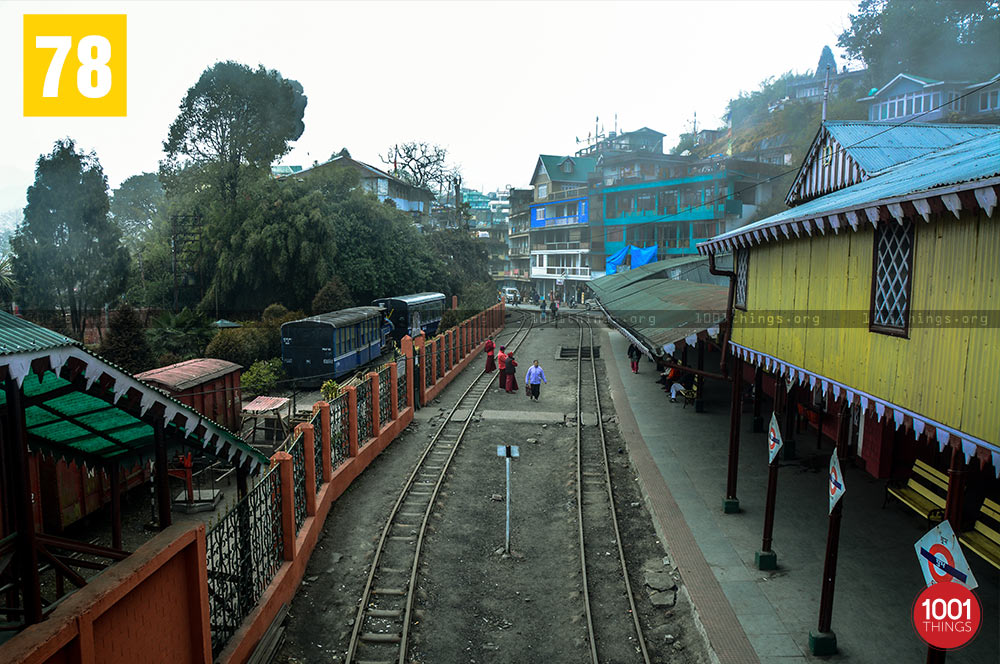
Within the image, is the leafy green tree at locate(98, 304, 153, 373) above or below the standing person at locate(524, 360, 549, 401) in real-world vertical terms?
above

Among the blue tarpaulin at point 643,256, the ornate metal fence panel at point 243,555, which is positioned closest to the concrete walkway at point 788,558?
the ornate metal fence panel at point 243,555

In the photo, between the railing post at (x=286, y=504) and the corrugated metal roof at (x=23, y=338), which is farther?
the railing post at (x=286, y=504)

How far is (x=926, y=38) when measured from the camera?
4772 centimetres

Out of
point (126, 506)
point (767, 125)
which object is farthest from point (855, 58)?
point (126, 506)

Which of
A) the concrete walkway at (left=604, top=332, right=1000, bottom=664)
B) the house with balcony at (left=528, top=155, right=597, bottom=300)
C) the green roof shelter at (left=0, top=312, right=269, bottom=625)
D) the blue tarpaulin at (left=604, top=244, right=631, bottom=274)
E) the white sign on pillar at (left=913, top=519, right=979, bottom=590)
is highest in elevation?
the house with balcony at (left=528, top=155, right=597, bottom=300)

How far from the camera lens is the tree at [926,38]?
44.0 m

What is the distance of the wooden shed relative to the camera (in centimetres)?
1481

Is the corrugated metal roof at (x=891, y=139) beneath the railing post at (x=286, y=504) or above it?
above

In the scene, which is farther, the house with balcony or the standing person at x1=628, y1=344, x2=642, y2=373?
the house with balcony

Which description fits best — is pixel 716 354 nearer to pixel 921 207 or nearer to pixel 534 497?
pixel 534 497

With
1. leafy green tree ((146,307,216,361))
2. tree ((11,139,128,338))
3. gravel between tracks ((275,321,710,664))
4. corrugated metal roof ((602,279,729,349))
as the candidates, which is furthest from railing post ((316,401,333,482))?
tree ((11,139,128,338))

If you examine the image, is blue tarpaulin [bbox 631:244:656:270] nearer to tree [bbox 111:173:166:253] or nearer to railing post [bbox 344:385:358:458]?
railing post [bbox 344:385:358:458]

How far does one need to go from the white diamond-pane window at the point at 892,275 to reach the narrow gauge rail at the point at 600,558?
15.1ft

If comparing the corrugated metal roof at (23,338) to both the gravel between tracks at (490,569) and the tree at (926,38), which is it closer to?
the gravel between tracks at (490,569)
